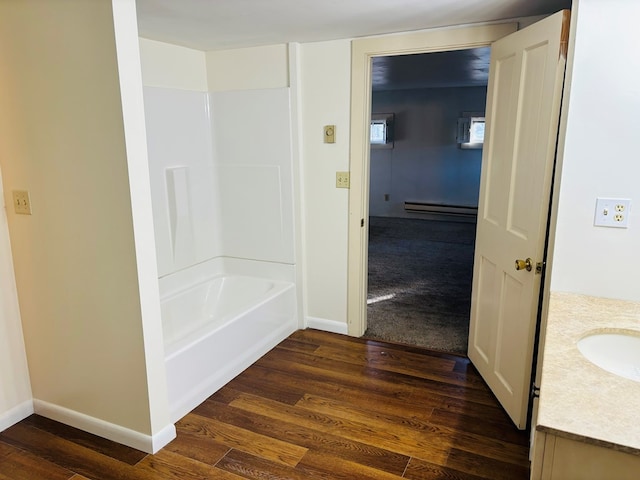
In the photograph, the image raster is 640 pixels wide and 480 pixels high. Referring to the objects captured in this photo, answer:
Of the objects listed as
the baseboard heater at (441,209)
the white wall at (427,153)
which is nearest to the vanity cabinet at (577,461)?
the baseboard heater at (441,209)

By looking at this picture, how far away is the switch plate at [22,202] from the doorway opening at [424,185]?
2.53m

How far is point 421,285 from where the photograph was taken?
4430 millimetres

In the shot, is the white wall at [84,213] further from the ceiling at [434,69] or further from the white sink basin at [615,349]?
the ceiling at [434,69]

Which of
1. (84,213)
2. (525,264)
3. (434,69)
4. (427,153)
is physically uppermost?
(434,69)

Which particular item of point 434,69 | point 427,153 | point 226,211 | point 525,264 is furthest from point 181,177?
point 427,153

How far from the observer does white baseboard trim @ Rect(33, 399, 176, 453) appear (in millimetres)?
2076

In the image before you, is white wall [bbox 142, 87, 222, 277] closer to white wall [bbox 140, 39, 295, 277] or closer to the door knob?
white wall [bbox 140, 39, 295, 277]

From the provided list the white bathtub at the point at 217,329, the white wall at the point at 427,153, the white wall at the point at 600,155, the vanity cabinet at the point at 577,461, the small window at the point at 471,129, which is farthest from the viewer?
the white wall at the point at 427,153

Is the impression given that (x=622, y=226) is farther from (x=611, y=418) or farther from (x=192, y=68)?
(x=192, y=68)

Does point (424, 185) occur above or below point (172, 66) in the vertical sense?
below

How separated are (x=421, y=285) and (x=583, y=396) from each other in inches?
132

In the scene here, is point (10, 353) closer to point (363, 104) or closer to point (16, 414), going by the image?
point (16, 414)

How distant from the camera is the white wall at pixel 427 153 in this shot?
7.18 metres

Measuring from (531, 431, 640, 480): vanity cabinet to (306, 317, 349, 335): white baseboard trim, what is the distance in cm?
232
